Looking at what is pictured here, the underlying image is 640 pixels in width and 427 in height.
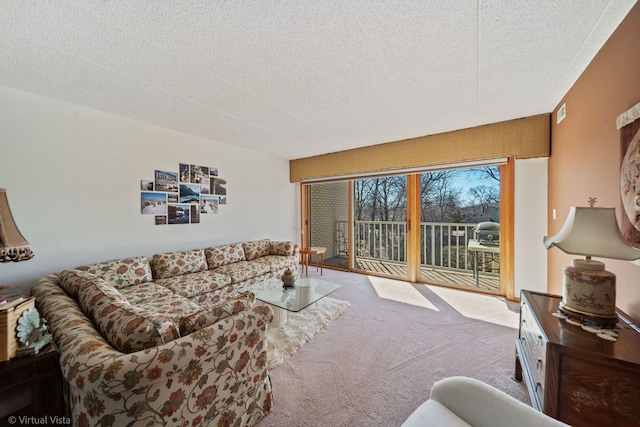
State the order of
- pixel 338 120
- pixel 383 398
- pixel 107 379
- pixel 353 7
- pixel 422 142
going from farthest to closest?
1. pixel 422 142
2. pixel 338 120
3. pixel 383 398
4. pixel 353 7
5. pixel 107 379

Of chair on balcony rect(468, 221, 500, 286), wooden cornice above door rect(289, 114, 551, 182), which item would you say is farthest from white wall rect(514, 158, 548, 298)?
chair on balcony rect(468, 221, 500, 286)

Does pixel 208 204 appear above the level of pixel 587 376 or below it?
above

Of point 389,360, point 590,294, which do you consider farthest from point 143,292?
point 590,294

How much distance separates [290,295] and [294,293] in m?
0.05

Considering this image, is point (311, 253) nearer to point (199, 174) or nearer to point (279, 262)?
point (279, 262)

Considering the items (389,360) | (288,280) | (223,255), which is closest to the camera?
(389,360)

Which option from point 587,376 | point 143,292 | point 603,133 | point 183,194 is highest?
point 603,133

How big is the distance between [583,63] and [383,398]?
112 inches

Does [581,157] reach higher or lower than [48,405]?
higher

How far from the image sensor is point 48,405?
3.99 ft

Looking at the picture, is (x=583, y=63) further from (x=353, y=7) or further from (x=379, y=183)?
(x=379, y=183)

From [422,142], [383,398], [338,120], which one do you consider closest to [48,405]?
[383,398]

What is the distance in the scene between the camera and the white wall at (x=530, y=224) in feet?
9.64

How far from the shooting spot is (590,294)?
118 cm
